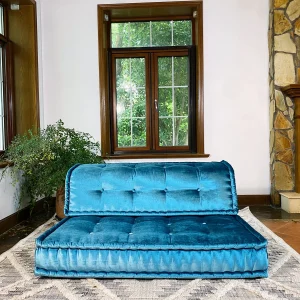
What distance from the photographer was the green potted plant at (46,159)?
3.73m

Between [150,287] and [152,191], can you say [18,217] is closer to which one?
[152,191]

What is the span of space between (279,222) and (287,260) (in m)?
1.37

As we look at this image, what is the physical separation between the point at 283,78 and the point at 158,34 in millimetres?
1902

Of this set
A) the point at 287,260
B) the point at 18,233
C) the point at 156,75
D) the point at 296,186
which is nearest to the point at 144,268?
the point at 287,260

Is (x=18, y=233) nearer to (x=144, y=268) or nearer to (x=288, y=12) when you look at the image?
(x=144, y=268)

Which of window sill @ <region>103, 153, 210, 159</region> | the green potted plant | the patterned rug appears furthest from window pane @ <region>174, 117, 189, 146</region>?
the patterned rug

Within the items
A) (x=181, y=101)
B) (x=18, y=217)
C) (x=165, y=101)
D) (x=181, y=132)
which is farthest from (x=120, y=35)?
(x=18, y=217)

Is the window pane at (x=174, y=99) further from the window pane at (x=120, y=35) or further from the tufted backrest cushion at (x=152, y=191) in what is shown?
the tufted backrest cushion at (x=152, y=191)

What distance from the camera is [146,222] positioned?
8.31 feet

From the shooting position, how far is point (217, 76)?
4.97m

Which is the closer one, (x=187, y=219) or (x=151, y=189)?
(x=187, y=219)

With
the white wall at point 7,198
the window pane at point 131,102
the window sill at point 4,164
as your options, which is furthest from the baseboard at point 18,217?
the window pane at point 131,102

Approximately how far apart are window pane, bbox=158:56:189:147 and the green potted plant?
148 cm

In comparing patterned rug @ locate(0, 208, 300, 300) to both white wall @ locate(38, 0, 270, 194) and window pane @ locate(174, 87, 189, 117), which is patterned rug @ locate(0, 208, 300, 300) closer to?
white wall @ locate(38, 0, 270, 194)
